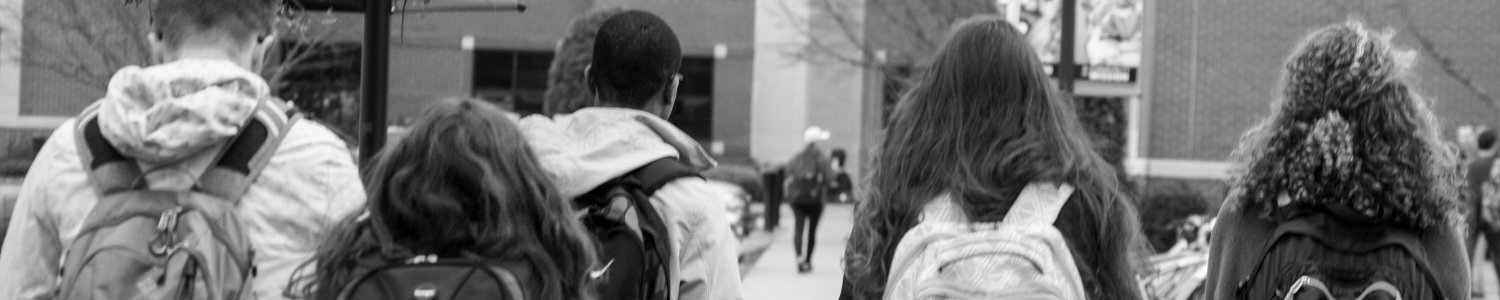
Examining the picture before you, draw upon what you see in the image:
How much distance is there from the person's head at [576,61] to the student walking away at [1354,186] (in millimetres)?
1809

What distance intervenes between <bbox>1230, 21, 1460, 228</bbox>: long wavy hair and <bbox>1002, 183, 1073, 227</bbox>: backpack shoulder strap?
66 centimetres

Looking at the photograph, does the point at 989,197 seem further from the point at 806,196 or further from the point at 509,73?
the point at 509,73

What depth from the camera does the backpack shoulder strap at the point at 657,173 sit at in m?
3.77

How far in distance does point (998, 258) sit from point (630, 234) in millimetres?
787

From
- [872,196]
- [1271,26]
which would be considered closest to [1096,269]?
[872,196]

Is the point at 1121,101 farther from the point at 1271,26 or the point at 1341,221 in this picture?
the point at 1341,221

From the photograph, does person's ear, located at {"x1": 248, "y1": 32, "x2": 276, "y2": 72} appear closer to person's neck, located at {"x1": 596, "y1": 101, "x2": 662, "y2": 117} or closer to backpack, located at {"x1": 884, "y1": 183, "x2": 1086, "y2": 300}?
person's neck, located at {"x1": 596, "y1": 101, "x2": 662, "y2": 117}

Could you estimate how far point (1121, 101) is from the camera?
2544cm

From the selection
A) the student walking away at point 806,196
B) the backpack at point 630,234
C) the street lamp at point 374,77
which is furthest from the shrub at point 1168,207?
the backpack at point 630,234

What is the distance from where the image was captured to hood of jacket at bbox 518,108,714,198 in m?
3.76

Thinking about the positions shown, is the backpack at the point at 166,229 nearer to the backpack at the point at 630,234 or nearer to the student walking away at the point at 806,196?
the backpack at the point at 630,234

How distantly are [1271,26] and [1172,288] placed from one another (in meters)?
11.9

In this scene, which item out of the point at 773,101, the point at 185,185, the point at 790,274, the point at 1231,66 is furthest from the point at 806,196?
the point at 773,101

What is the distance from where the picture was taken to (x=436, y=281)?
3201 mm
